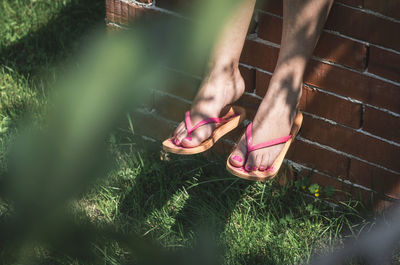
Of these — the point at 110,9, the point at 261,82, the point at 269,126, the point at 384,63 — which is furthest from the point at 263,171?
the point at 110,9

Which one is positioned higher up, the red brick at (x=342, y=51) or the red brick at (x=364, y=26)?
the red brick at (x=364, y=26)

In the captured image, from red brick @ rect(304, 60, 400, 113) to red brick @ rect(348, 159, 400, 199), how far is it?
25 cm

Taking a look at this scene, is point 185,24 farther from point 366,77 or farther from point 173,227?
point 173,227

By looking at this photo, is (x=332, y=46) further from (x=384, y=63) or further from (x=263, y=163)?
(x=263, y=163)

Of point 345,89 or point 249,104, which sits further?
point 249,104

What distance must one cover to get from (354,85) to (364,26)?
22cm

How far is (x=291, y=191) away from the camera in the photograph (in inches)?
73.2

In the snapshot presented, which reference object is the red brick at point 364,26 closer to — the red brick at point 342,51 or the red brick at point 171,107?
the red brick at point 342,51

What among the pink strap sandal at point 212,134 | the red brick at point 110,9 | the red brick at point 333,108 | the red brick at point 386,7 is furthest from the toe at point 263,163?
the red brick at point 110,9

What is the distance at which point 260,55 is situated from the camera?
164 cm

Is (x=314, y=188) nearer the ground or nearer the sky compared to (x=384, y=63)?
nearer the ground

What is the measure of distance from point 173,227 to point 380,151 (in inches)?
30.6

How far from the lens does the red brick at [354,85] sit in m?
1.50

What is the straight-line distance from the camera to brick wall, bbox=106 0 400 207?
1401mm
